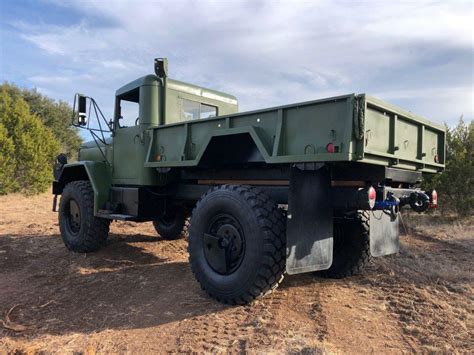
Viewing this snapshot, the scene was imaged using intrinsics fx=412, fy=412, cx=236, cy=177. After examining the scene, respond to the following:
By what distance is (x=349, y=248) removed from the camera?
16.9 ft

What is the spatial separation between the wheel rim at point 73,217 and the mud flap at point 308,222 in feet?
13.8

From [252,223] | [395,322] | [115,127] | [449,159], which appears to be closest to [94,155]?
[115,127]

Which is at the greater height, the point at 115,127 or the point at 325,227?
the point at 115,127

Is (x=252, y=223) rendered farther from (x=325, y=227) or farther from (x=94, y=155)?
(x=94, y=155)

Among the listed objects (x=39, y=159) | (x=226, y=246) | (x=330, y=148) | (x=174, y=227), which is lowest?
(x=174, y=227)

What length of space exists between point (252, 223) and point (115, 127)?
12.3 feet

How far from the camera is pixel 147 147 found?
5.93m

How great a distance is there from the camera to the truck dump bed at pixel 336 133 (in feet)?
11.1

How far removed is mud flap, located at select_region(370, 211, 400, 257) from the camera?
4.66 m

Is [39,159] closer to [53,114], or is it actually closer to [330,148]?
[53,114]

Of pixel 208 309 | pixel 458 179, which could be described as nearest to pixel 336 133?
pixel 208 309

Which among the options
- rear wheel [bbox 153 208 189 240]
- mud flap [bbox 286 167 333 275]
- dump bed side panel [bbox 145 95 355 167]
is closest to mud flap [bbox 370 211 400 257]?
mud flap [bbox 286 167 333 275]

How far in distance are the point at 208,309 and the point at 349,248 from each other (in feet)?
6.79

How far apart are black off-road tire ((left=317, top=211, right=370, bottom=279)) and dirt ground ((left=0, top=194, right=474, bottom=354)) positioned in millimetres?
159
